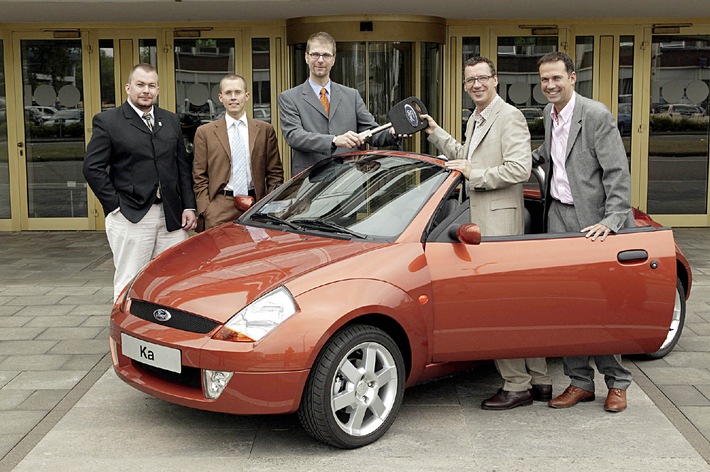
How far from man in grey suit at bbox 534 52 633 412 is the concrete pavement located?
181 mm

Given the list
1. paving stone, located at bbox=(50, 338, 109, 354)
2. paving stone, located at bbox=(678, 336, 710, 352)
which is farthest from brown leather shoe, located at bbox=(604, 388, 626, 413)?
paving stone, located at bbox=(50, 338, 109, 354)

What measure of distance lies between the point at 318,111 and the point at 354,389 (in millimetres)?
2641

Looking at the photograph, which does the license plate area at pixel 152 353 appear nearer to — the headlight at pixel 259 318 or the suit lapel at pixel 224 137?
the headlight at pixel 259 318

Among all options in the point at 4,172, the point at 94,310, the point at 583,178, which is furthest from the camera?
the point at 4,172

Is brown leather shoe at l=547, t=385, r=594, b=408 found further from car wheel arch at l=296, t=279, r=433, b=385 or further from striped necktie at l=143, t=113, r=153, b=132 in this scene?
striped necktie at l=143, t=113, r=153, b=132

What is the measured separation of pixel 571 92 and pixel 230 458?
2732 millimetres

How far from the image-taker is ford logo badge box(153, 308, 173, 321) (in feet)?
14.5

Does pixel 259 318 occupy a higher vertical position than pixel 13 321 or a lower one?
higher

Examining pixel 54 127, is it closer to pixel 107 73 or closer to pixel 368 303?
pixel 107 73

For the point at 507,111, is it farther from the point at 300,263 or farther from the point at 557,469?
the point at 557,469

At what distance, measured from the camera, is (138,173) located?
243 inches

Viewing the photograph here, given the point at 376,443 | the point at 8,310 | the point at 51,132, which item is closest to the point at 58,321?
the point at 8,310

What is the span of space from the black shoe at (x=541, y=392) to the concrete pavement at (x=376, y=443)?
0.12 meters

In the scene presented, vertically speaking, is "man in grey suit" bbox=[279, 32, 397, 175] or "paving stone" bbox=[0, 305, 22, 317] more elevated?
"man in grey suit" bbox=[279, 32, 397, 175]
